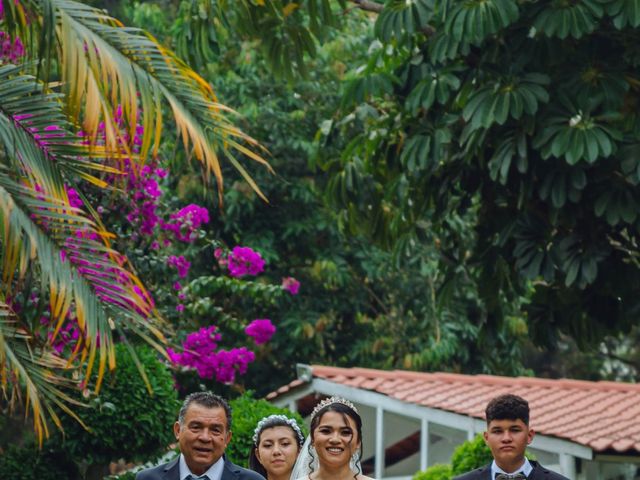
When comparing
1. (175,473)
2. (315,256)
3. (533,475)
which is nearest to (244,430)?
(533,475)

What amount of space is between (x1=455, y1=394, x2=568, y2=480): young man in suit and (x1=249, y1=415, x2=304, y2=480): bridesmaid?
5.00 feet

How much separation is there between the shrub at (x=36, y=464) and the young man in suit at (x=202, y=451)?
22.8 feet

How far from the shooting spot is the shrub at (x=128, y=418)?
12.9 m

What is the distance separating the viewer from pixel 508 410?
7.18 meters

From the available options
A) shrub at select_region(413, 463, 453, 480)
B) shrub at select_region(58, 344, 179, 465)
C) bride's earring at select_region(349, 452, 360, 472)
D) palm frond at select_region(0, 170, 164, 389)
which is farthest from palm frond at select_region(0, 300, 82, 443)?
shrub at select_region(413, 463, 453, 480)

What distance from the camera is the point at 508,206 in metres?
12.7

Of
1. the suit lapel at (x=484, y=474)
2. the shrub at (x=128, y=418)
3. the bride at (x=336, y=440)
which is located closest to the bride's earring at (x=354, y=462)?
the bride at (x=336, y=440)

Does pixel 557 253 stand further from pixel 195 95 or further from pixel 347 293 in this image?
pixel 347 293

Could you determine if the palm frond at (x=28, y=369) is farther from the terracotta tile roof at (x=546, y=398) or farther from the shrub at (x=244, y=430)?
the terracotta tile roof at (x=546, y=398)

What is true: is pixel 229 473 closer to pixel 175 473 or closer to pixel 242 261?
pixel 175 473

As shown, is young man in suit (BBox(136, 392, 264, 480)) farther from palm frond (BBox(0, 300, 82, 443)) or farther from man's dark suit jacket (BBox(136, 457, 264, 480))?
palm frond (BBox(0, 300, 82, 443))

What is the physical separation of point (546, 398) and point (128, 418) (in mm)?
6676

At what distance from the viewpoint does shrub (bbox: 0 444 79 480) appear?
13562 mm

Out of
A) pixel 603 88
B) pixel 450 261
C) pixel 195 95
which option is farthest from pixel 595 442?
pixel 195 95
